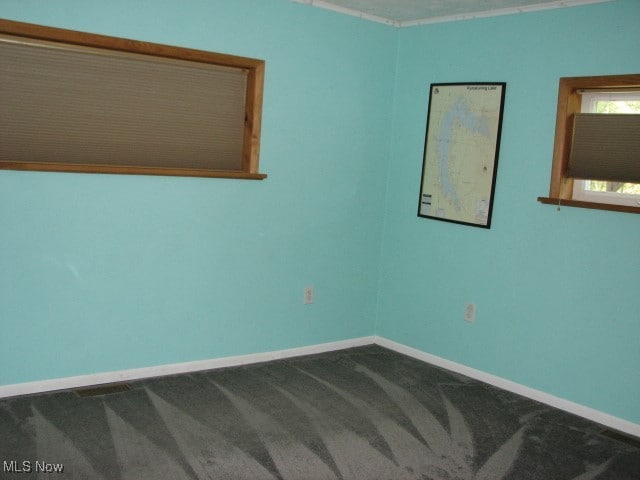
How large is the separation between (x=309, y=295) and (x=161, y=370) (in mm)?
1112

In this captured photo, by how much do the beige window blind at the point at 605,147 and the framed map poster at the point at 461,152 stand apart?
19.9 inches

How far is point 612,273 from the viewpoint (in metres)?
3.52

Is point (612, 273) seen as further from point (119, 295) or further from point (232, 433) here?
point (119, 295)

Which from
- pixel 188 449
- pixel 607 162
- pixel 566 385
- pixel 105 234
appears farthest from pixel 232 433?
pixel 607 162

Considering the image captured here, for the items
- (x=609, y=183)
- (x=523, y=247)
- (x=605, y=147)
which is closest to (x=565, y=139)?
(x=605, y=147)

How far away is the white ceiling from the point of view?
3.75 meters

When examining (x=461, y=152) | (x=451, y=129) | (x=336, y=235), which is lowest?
(x=336, y=235)

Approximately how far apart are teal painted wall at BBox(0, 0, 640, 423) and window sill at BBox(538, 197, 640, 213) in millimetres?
54

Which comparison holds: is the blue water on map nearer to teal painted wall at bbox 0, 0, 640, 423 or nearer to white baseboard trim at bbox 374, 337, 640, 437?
teal painted wall at bbox 0, 0, 640, 423

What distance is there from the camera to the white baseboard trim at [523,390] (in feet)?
11.5

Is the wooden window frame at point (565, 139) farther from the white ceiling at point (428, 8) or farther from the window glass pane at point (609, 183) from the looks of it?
the white ceiling at point (428, 8)

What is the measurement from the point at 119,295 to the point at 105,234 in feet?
1.16

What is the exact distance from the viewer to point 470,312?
4199mm

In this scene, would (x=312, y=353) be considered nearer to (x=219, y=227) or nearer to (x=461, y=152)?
(x=219, y=227)
